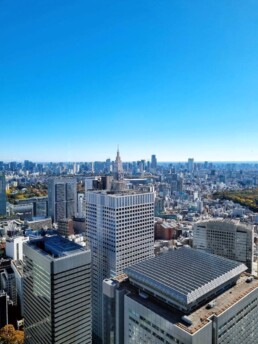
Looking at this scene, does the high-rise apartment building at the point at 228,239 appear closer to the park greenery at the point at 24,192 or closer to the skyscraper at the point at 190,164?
the park greenery at the point at 24,192

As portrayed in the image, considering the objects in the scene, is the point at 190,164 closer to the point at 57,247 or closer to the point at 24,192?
the point at 24,192

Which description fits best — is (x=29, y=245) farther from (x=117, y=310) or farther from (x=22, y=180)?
(x=22, y=180)

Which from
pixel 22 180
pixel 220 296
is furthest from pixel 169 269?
pixel 22 180

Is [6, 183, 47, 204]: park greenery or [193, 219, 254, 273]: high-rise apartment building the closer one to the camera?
[193, 219, 254, 273]: high-rise apartment building

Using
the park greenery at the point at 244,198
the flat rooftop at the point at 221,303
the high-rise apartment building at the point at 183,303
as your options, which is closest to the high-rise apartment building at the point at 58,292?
the high-rise apartment building at the point at 183,303

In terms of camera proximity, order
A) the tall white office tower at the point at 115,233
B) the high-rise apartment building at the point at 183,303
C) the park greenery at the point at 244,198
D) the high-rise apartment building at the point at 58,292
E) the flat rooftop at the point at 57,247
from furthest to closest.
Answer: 1. the park greenery at the point at 244,198
2. the tall white office tower at the point at 115,233
3. the flat rooftop at the point at 57,247
4. the high-rise apartment building at the point at 58,292
5. the high-rise apartment building at the point at 183,303

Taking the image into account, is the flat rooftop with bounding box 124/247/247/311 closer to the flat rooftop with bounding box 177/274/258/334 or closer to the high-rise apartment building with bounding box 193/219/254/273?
the flat rooftop with bounding box 177/274/258/334

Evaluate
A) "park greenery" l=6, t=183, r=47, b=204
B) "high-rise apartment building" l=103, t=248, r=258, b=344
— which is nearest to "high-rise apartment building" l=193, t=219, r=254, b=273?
"high-rise apartment building" l=103, t=248, r=258, b=344

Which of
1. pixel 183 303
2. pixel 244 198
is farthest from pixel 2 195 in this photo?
pixel 244 198
